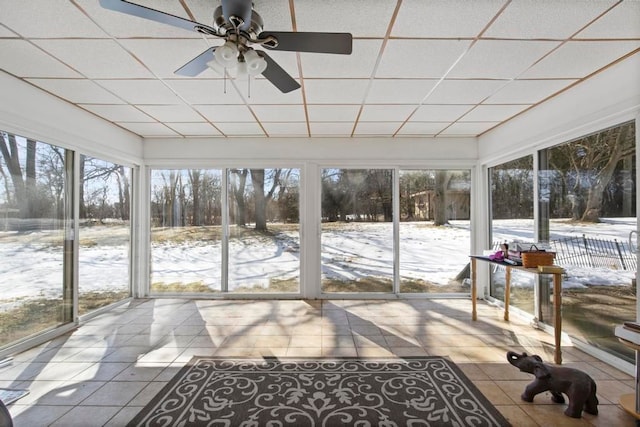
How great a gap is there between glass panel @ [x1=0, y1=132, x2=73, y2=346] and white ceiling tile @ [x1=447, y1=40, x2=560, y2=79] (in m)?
4.27

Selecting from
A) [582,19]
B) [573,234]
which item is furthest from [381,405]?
[582,19]

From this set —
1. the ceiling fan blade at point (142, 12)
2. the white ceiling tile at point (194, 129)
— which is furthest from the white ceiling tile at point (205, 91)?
the ceiling fan blade at point (142, 12)

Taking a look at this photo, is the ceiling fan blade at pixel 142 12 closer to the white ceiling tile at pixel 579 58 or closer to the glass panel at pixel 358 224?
the white ceiling tile at pixel 579 58

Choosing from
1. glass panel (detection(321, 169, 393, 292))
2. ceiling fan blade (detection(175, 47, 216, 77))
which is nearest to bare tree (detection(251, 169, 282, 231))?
glass panel (detection(321, 169, 393, 292))

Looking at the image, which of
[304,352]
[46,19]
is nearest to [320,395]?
[304,352]

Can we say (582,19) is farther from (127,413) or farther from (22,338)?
(22,338)

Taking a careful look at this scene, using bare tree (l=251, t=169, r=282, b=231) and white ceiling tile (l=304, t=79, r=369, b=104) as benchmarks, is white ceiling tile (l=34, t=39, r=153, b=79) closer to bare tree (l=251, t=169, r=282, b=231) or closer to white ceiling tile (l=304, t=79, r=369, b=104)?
white ceiling tile (l=304, t=79, r=369, b=104)

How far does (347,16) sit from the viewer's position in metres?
2.02

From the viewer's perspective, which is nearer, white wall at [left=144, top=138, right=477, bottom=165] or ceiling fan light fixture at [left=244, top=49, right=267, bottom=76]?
ceiling fan light fixture at [left=244, top=49, right=267, bottom=76]

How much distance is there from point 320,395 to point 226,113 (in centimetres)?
320

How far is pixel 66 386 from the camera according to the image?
2391 mm

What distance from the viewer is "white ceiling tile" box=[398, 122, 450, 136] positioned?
13.7 ft

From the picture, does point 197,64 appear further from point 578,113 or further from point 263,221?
point 578,113

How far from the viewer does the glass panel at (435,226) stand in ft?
16.3
